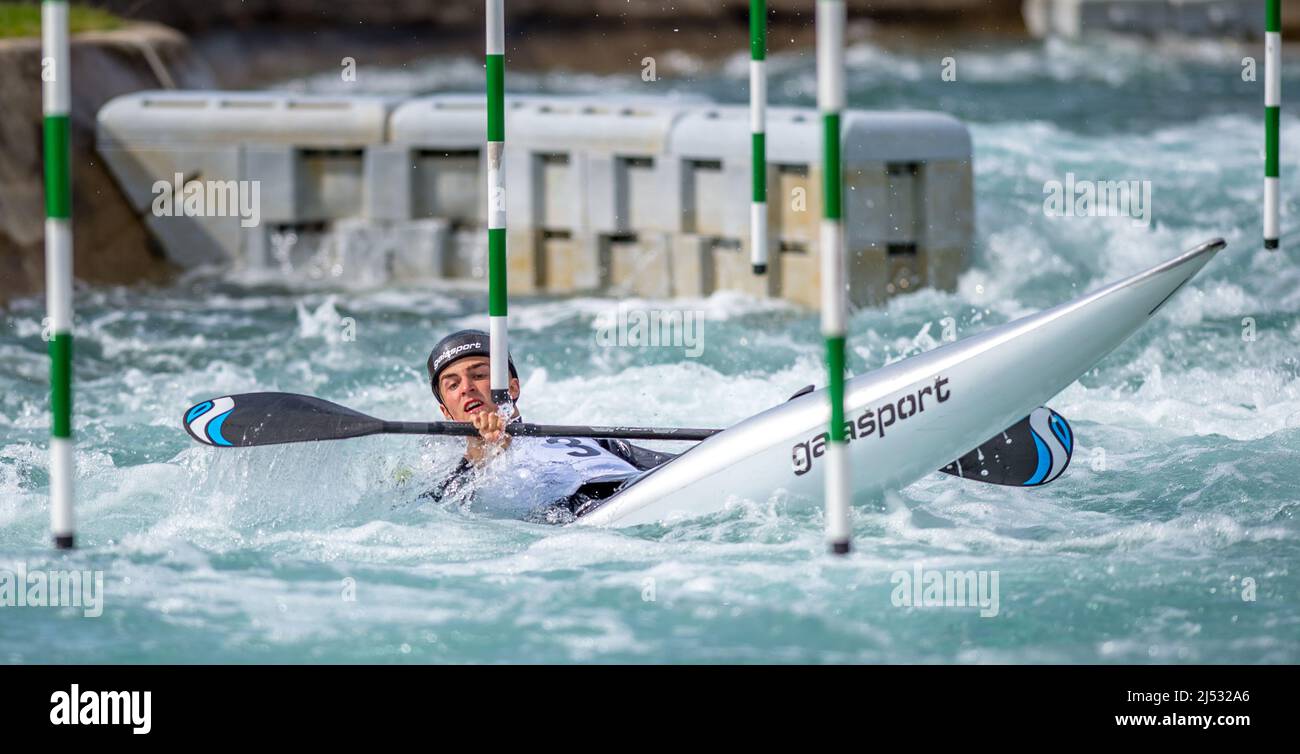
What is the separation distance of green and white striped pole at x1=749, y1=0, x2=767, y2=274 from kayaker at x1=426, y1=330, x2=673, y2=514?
1822mm

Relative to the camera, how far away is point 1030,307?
8711mm

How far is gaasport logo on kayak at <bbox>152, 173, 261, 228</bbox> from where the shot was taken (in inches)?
393

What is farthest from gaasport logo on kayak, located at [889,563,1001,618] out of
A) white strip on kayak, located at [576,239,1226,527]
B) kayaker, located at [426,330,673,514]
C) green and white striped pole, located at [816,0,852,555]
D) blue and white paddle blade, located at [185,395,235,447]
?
blue and white paddle blade, located at [185,395,235,447]

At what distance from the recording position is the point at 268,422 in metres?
5.30

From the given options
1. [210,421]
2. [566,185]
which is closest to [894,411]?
[210,421]

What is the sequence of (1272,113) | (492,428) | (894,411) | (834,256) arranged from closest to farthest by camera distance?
(834,256)
(894,411)
(492,428)
(1272,113)

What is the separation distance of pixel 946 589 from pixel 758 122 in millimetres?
2824

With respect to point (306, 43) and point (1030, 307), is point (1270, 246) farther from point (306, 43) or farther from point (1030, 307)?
point (306, 43)

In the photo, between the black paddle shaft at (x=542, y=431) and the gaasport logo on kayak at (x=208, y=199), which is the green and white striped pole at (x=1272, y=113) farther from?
the gaasport logo on kayak at (x=208, y=199)

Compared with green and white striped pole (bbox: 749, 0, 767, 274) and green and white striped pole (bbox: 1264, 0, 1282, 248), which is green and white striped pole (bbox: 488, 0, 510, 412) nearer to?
green and white striped pole (bbox: 749, 0, 767, 274)

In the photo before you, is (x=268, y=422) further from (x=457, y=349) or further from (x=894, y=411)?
(x=894, y=411)

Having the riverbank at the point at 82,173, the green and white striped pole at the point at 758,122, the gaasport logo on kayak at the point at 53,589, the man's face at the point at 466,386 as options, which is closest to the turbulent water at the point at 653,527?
the gaasport logo on kayak at the point at 53,589
